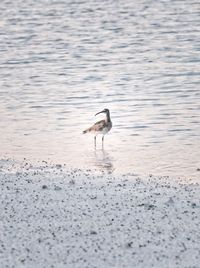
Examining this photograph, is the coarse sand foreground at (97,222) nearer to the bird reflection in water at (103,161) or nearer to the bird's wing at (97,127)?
the bird reflection in water at (103,161)

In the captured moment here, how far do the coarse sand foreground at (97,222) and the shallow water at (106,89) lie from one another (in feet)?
10.8

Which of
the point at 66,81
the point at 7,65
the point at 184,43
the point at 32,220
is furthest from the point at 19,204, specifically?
the point at 184,43

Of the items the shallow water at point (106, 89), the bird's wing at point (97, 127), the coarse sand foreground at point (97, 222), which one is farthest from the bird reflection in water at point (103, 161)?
the coarse sand foreground at point (97, 222)

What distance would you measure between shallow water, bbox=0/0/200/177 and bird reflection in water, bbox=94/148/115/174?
35mm

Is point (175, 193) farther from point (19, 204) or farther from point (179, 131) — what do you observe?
point (179, 131)

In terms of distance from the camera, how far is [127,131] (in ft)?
107

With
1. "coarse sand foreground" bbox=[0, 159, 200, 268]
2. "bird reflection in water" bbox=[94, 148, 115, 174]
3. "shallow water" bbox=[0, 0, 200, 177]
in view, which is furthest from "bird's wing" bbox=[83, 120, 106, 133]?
"coarse sand foreground" bbox=[0, 159, 200, 268]

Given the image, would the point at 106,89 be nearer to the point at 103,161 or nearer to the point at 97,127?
the point at 97,127

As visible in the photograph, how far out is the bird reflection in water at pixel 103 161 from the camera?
2591 cm

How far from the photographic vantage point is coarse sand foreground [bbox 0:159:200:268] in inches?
650

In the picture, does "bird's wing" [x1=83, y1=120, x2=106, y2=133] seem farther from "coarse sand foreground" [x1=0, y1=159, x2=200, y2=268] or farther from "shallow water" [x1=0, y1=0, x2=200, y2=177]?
"coarse sand foreground" [x1=0, y1=159, x2=200, y2=268]

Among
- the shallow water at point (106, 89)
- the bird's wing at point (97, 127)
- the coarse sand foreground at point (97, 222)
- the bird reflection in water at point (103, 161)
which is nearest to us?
the coarse sand foreground at point (97, 222)

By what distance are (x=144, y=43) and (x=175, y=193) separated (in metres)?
44.7

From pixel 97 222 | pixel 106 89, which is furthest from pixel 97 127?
pixel 106 89
